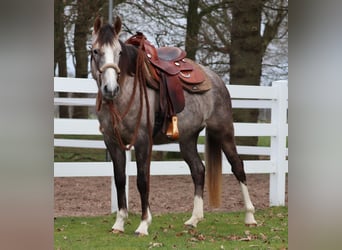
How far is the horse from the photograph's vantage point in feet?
9.72

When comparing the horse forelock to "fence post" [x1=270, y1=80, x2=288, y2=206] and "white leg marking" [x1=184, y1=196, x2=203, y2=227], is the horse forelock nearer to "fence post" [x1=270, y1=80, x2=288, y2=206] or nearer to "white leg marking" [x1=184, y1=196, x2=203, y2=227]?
"white leg marking" [x1=184, y1=196, x2=203, y2=227]

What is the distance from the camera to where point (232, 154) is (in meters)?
4.02

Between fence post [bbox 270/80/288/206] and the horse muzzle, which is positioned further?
fence post [bbox 270/80/288/206]

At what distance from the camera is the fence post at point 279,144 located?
520 centimetres

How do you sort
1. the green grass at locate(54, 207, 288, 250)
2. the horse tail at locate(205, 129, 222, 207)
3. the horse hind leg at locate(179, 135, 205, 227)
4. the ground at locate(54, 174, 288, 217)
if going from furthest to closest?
the ground at locate(54, 174, 288, 217), the horse tail at locate(205, 129, 222, 207), the horse hind leg at locate(179, 135, 205, 227), the green grass at locate(54, 207, 288, 250)

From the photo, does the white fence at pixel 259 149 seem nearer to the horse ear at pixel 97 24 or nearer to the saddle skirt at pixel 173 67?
the saddle skirt at pixel 173 67

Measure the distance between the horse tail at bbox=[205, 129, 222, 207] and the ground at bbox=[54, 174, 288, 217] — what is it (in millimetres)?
874

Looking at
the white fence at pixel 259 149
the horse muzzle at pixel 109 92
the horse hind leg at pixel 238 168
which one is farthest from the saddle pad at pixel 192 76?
the white fence at pixel 259 149

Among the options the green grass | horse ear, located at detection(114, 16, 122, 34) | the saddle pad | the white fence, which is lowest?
the green grass

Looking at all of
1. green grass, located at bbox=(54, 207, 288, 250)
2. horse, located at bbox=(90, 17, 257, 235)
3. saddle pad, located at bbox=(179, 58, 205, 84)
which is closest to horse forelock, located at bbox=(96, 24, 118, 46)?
horse, located at bbox=(90, 17, 257, 235)

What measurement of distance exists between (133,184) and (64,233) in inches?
129

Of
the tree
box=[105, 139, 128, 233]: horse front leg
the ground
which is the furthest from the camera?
the tree
